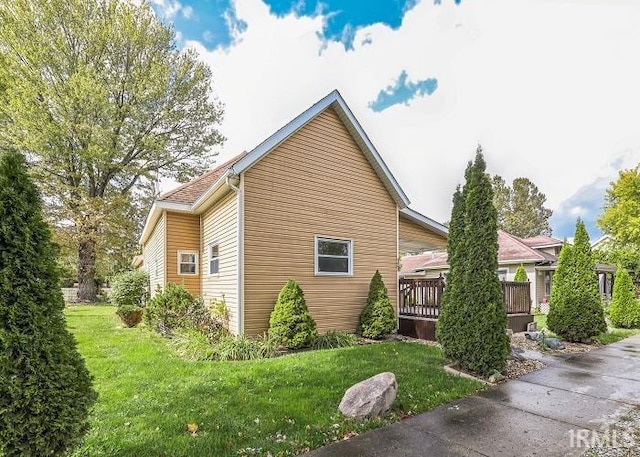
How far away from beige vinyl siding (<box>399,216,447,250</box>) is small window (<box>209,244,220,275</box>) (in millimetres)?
6121

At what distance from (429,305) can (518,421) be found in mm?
6047

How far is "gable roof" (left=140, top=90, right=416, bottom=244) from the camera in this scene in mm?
8203

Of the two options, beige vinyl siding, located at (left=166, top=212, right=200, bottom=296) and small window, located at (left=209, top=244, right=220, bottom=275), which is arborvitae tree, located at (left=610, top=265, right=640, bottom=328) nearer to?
small window, located at (left=209, top=244, right=220, bottom=275)

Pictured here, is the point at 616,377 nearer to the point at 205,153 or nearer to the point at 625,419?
the point at 625,419

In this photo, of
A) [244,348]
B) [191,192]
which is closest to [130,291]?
[191,192]

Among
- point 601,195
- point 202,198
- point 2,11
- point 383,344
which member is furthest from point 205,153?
point 601,195

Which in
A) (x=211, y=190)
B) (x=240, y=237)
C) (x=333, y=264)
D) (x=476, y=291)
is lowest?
(x=476, y=291)

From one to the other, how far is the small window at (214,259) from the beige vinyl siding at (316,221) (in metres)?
2.20

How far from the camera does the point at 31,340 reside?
2641 millimetres

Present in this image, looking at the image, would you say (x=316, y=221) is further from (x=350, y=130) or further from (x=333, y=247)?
(x=350, y=130)

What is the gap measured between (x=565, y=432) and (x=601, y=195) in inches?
1229

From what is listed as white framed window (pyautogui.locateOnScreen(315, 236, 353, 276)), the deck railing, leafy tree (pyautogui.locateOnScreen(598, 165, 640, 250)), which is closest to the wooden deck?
the deck railing

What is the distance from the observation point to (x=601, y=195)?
27.8 metres

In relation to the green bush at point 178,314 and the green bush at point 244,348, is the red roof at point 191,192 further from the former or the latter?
the green bush at point 244,348
